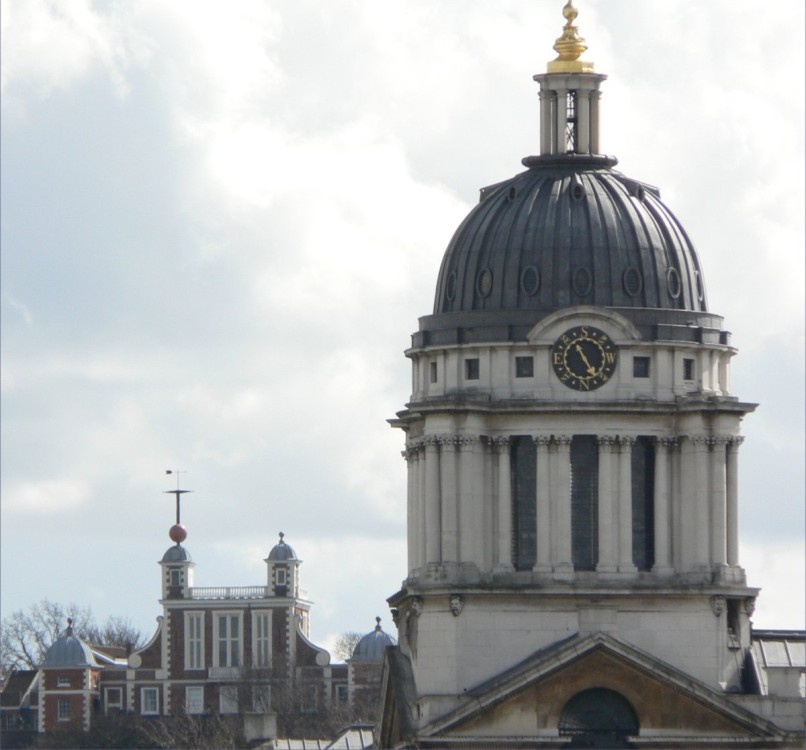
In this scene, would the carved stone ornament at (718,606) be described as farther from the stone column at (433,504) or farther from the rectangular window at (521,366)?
the rectangular window at (521,366)

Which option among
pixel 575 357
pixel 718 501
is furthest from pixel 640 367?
pixel 718 501

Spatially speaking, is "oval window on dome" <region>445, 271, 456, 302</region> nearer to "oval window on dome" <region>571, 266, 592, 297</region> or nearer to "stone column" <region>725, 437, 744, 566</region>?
"oval window on dome" <region>571, 266, 592, 297</region>

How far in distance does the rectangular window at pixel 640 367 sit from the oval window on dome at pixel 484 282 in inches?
200

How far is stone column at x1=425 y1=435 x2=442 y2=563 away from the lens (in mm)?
157000

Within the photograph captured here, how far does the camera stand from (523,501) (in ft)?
516

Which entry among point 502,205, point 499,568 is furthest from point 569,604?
point 502,205

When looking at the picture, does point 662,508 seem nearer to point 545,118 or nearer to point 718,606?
point 718,606

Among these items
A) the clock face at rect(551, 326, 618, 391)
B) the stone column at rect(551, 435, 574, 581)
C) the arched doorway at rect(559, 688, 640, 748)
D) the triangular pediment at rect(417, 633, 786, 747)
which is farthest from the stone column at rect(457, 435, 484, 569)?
the arched doorway at rect(559, 688, 640, 748)

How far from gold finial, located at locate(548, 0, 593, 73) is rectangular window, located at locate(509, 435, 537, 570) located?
1241cm

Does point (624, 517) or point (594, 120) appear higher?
point (594, 120)

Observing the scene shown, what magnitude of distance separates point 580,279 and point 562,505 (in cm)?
707

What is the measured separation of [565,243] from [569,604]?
11230 mm

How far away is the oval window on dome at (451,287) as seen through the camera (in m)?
160

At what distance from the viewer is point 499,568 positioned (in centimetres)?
15675
